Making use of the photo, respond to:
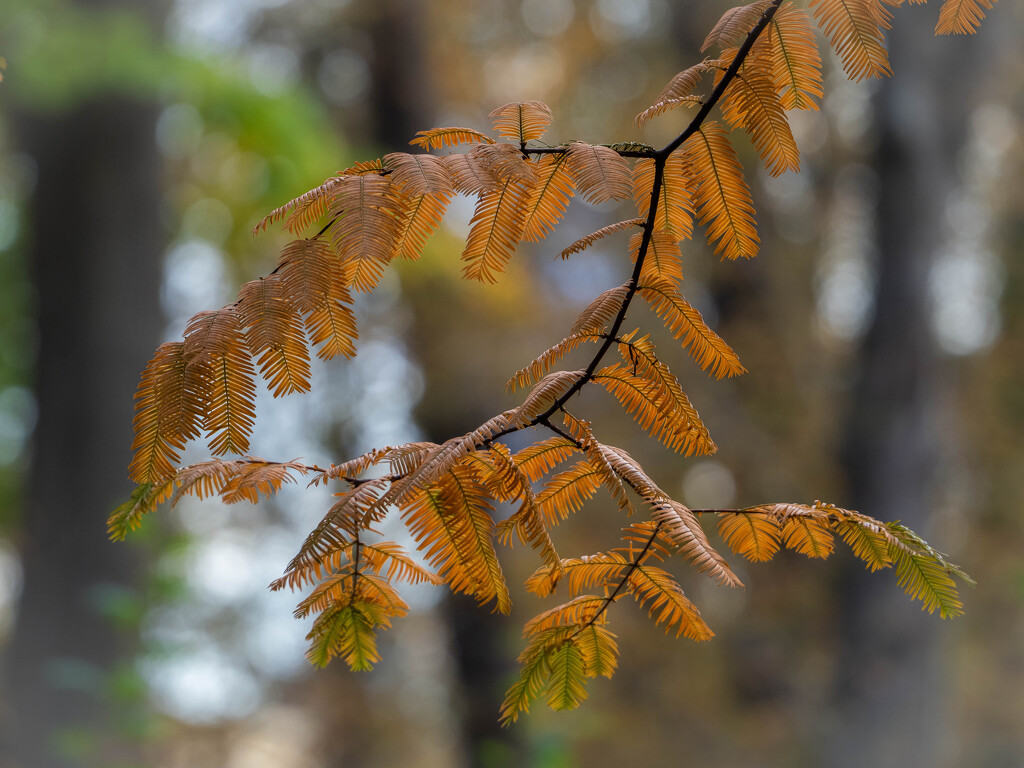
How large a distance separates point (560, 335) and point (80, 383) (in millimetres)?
2774

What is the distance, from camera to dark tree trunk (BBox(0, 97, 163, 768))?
11.3 ft

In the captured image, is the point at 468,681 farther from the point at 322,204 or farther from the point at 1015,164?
the point at 1015,164

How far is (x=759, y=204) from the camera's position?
18.6 feet

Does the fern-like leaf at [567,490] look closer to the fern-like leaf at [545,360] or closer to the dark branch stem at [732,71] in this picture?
the fern-like leaf at [545,360]

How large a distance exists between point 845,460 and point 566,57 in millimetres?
3185

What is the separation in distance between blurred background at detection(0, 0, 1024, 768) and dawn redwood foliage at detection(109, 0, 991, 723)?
302 centimetres

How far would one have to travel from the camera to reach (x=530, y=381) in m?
0.97

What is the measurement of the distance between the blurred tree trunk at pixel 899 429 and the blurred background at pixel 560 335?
0.02 meters

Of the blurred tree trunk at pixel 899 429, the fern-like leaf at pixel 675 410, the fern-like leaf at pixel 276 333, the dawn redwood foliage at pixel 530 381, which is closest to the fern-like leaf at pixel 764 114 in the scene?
the dawn redwood foliage at pixel 530 381

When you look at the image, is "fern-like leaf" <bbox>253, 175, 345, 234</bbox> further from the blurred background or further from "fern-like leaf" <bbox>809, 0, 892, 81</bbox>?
the blurred background

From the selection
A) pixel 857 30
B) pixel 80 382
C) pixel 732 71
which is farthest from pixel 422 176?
pixel 80 382

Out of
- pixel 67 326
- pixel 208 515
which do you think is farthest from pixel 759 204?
pixel 208 515

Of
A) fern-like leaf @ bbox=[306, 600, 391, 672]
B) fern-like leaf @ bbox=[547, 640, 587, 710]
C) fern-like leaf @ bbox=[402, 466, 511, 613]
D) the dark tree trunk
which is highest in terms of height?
the dark tree trunk

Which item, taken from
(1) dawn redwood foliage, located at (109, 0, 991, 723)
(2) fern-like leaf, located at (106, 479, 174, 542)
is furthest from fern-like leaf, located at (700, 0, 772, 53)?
(2) fern-like leaf, located at (106, 479, 174, 542)
